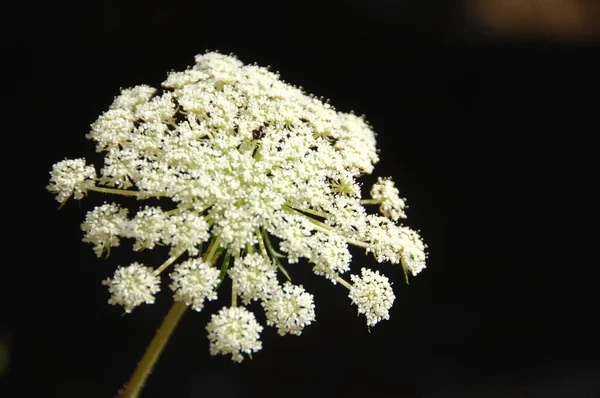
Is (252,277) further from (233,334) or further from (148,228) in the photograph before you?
(148,228)

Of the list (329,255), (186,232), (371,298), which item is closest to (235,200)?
(186,232)

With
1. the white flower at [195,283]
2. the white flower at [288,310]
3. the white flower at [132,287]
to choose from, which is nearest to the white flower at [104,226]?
the white flower at [132,287]

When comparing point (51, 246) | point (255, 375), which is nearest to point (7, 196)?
point (51, 246)

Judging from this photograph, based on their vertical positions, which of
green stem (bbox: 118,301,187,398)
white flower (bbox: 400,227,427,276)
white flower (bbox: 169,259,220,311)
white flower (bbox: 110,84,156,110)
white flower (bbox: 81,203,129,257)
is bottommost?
green stem (bbox: 118,301,187,398)

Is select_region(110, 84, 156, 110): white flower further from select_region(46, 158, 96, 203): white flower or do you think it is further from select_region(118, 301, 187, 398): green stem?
select_region(118, 301, 187, 398): green stem

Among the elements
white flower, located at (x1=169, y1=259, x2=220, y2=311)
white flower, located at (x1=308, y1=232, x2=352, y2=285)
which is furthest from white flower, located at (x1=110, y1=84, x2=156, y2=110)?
white flower, located at (x1=308, y1=232, x2=352, y2=285)

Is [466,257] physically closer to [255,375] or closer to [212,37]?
[255,375]
